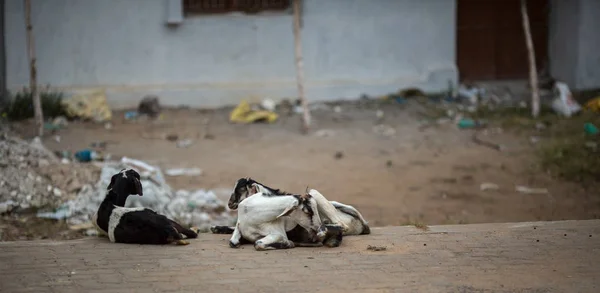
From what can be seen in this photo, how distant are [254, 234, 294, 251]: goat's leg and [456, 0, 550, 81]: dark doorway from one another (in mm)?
10559

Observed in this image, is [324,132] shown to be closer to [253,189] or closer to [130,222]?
[253,189]

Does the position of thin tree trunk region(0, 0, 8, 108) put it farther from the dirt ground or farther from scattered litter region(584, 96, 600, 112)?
scattered litter region(584, 96, 600, 112)

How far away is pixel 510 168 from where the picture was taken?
11.1 metres

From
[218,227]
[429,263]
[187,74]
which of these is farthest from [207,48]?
[429,263]

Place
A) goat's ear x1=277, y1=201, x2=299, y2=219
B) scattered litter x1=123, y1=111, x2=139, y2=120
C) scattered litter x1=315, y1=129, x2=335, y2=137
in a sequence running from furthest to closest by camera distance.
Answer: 1. scattered litter x1=123, y1=111, x2=139, y2=120
2. scattered litter x1=315, y1=129, x2=335, y2=137
3. goat's ear x1=277, y1=201, x2=299, y2=219

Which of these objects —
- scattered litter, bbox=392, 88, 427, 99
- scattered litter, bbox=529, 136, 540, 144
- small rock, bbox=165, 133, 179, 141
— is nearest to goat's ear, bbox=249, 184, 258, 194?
small rock, bbox=165, 133, 179, 141

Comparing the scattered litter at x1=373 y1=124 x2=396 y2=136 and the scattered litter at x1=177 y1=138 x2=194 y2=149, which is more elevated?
the scattered litter at x1=373 y1=124 x2=396 y2=136

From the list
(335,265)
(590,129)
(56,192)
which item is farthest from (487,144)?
(335,265)

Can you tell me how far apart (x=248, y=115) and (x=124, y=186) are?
7.24 metres

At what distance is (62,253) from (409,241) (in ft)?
8.08

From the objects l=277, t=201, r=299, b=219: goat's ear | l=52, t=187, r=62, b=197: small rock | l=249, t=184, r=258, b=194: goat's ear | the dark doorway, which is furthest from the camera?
the dark doorway

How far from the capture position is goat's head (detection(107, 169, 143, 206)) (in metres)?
6.59

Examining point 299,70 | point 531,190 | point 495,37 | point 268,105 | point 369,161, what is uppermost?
point 495,37

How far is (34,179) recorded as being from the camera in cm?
929
